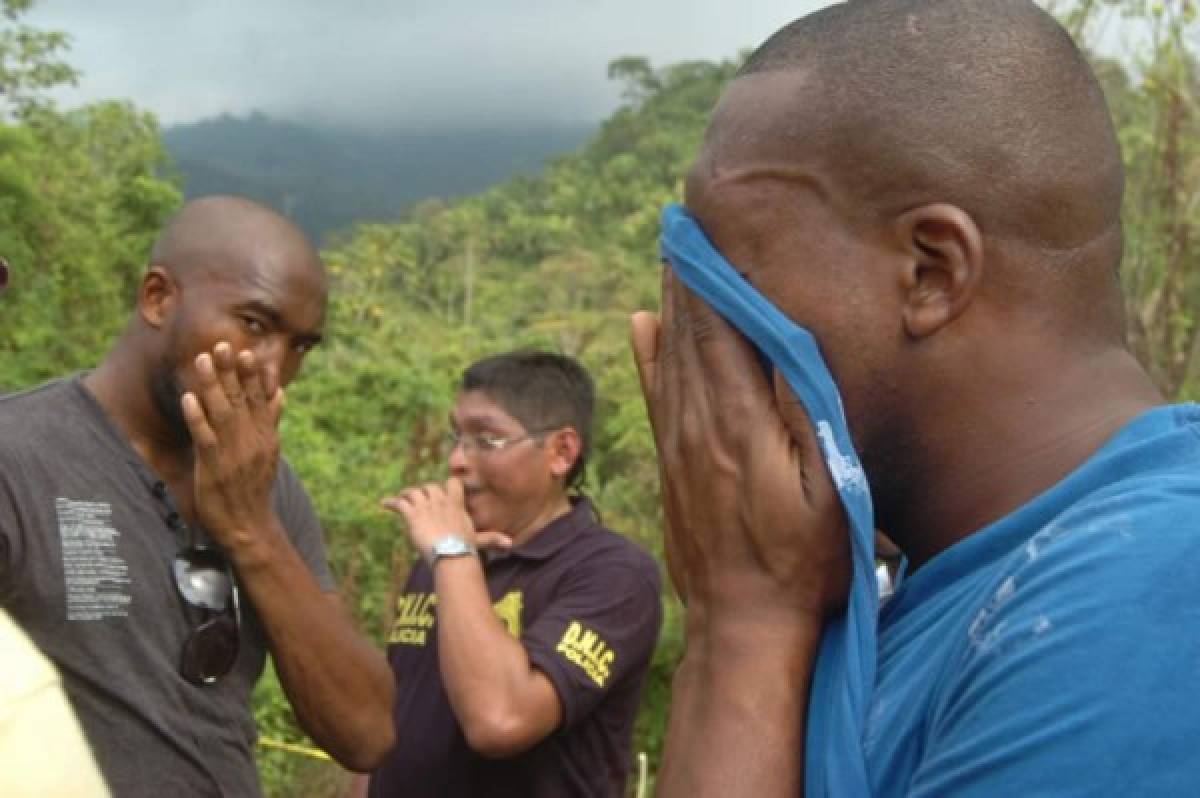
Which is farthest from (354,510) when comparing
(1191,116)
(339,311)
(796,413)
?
(339,311)

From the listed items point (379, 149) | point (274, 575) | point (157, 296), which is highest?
point (157, 296)

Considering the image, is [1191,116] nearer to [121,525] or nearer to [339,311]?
[121,525]

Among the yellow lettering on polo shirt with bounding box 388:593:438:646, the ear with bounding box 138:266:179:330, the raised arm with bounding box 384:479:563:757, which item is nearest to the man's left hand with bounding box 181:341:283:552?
the ear with bounding box 138:266:179:330

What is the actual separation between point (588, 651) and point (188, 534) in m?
0.91

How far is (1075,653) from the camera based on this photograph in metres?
0.92

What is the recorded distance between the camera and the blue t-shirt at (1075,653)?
2.92 feet

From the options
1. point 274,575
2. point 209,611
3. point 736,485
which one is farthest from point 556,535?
point 736,485

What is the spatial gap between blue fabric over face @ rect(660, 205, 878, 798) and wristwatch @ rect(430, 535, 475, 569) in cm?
176

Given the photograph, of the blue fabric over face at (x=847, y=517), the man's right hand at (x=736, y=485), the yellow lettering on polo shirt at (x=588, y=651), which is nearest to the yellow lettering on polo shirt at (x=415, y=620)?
the yellow lettering on polo shirt at (x=588, y=651)

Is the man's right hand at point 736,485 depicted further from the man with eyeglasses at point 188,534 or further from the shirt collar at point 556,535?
the shirt collar at point 556,535

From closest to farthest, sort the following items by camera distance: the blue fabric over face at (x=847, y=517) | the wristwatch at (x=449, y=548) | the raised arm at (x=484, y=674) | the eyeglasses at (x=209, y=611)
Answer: the blue fabric over face at (x=847, y=517) < the eyeglasses at (x=209, y=611) < the raised arm at (x=484, y=674) < the wristwatch at (x=449, y=548)

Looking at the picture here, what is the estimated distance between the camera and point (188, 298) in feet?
8.25

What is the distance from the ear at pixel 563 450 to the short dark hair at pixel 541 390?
21 millimetres

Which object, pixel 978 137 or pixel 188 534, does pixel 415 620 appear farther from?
pixel 978 137
